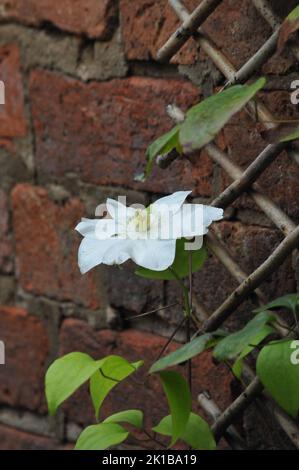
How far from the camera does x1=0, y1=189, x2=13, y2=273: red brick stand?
5.65ft

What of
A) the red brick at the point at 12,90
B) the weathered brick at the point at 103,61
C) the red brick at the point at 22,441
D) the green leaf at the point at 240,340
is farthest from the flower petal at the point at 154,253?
the red brick at the point at 22,441

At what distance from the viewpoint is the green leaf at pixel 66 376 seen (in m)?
1.07

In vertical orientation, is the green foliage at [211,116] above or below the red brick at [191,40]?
below

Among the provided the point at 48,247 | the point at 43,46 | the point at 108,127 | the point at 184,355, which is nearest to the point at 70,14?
the point at 43,46

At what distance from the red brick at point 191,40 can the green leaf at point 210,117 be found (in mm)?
332

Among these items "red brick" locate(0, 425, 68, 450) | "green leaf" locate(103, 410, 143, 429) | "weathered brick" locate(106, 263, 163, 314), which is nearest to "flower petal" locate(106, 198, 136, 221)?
"green leaf" locate(103, 410, 143, 429)

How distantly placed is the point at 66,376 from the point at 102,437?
9 cm

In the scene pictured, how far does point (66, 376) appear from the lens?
110 cm

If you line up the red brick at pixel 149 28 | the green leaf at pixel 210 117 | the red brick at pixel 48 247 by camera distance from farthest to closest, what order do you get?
the red brick at pixel 48 247, the red brick at pixel 149 28, the green leaf at pixel 210 117

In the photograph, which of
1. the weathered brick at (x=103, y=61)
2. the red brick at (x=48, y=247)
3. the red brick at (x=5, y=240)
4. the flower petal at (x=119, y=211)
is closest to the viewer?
the flower petal at (x=119, y=211)

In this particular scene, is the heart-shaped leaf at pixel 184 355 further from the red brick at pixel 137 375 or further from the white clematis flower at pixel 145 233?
the red brick at pixel 137 375

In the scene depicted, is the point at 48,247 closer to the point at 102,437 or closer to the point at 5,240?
the point at 5,240

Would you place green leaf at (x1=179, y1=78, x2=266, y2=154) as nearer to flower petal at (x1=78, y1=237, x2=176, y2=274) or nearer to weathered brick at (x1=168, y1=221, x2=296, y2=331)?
flower petal at (x1=78, y1=237, x2=176, y2=274)

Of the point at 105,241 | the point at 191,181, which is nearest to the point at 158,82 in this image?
the point at 191,181
